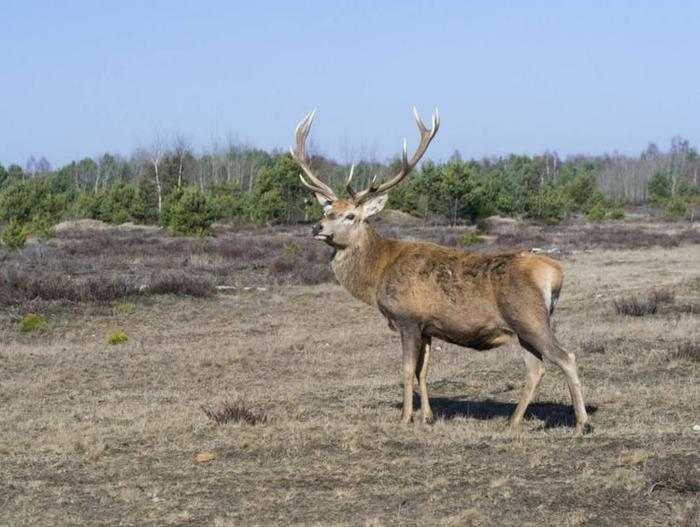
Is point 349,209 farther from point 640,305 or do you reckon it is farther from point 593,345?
point 640,305

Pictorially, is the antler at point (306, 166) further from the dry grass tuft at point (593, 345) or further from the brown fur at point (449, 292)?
the dry grass tuft at point (593, 345)

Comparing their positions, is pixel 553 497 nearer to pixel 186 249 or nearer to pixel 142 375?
pixel 142 375

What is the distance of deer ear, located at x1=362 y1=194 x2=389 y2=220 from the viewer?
12.1 metres

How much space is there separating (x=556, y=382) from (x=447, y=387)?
148 cm

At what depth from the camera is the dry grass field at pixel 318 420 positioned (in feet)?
25.9

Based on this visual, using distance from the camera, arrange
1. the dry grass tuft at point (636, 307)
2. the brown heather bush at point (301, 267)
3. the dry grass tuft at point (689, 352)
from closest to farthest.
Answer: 1. the dry grass tuft at point (689, 352)
2. the dry grass tuft at point (636, 307)
3. the brown heather bush at point (301, 267)

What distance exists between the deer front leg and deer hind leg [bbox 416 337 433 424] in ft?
0.52

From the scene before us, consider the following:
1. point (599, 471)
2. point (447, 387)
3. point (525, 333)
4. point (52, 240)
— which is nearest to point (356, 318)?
point (447, 387)

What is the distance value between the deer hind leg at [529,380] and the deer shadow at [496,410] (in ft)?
1.50

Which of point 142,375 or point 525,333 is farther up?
point 525,333

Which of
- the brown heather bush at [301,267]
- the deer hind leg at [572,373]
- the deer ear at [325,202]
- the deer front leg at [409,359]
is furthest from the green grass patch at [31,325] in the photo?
the deer hind leg at [572,373]

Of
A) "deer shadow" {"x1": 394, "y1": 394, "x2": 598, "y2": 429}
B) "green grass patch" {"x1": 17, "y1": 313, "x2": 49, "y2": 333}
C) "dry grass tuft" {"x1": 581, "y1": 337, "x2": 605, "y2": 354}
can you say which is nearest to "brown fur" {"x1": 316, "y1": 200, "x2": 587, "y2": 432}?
"deer shadow" {"x1": 394, "y1": 394, "x2": 598, "y2": 429}

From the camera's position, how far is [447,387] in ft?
46.6

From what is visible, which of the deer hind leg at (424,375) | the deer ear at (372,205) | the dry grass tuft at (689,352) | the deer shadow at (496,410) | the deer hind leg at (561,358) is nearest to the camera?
the deer hind leg at (561,358)
